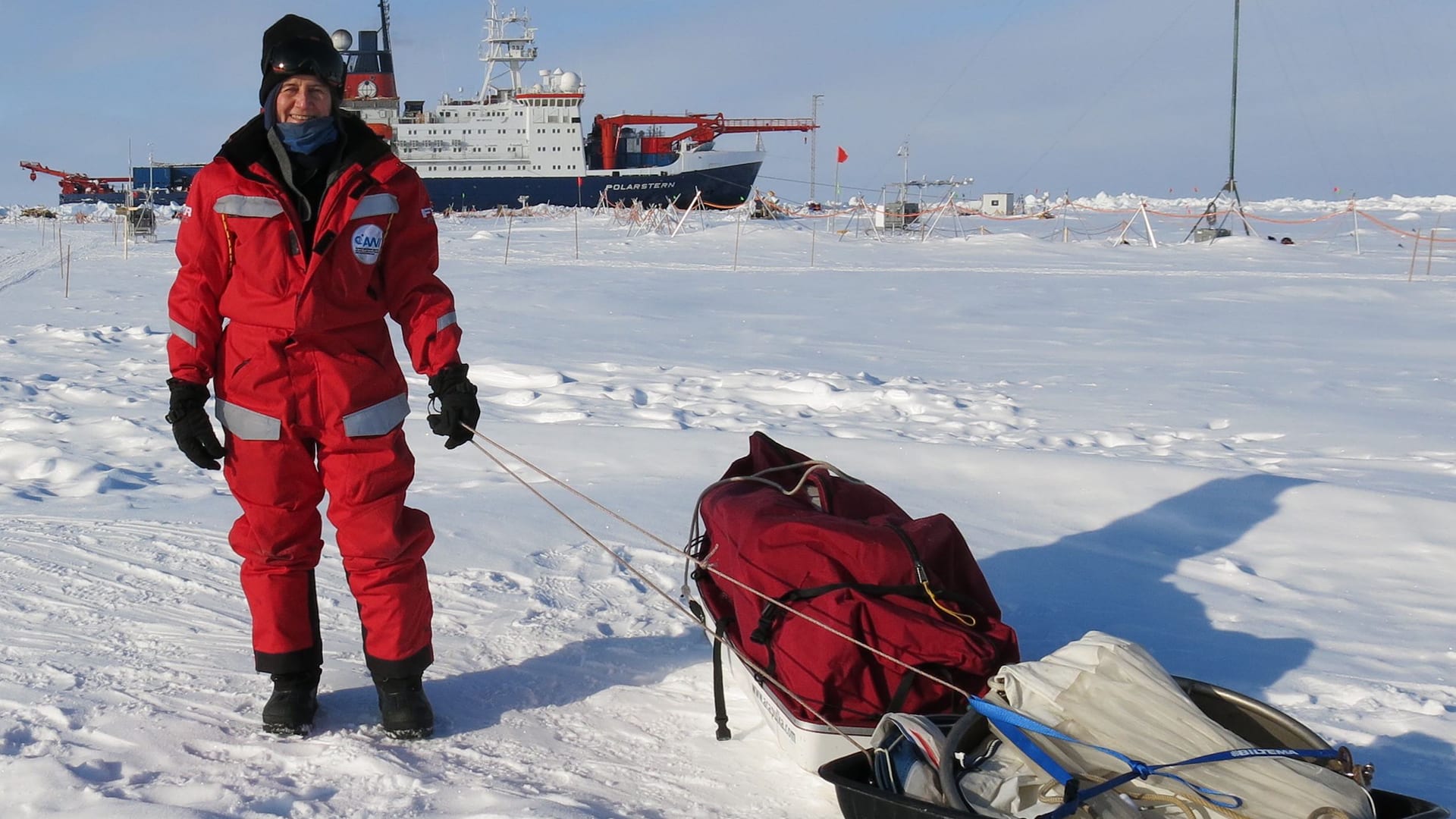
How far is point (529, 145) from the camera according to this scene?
39906 mm

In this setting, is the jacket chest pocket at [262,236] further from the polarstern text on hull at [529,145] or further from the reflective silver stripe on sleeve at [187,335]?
the polarstern text on hull at [529,145]

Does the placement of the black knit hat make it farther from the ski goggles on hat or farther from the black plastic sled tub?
the black plastic sled tub

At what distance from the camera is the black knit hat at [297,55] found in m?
1.96

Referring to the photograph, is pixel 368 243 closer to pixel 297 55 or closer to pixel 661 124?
pixel 297 55

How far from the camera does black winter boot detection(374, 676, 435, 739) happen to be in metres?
2.04

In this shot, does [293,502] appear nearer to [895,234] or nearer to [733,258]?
[733,258]

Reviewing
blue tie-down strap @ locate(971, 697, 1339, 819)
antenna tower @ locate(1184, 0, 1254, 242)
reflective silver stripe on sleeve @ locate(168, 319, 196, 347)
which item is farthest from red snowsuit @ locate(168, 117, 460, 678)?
antenna tower @ locate(1184, 0, 1254, 242)

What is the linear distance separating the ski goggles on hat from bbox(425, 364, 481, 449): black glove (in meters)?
0.57

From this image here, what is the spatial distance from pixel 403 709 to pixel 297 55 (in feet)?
3.89

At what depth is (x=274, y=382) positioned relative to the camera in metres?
1.91

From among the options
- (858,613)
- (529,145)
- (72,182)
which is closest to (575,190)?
(529,145)

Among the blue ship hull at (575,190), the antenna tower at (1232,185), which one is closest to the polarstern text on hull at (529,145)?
the blue ship hull at (575,190)

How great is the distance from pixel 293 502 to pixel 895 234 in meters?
22.0

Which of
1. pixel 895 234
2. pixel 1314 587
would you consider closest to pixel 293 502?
pixel 1314 587
